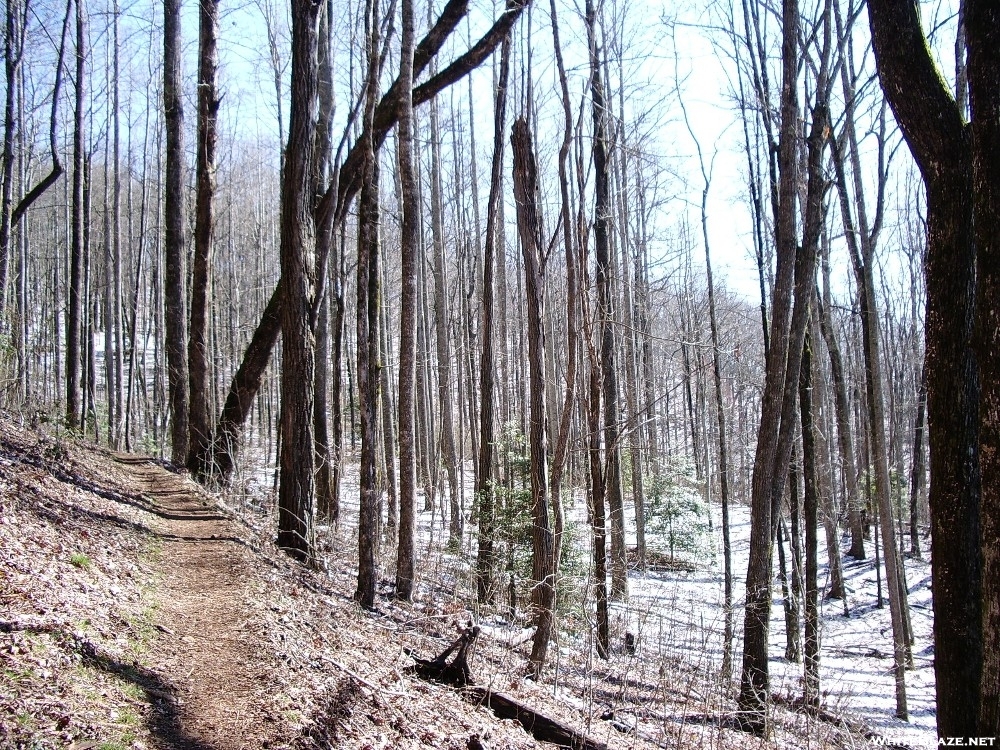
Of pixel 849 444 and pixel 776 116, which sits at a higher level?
pixel 776 116

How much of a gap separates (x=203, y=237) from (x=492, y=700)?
9.37m

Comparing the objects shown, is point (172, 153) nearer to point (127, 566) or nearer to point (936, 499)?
point (127, 566)

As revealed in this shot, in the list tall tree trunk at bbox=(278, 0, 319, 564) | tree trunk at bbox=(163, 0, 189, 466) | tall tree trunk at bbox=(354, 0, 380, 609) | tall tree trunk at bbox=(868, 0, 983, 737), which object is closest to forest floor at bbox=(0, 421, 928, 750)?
tall tree trunk at bbox=(354, 0, 380, 609)

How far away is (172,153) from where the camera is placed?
1134 cm

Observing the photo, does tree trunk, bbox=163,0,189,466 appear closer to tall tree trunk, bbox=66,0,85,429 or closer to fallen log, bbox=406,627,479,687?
tall tree trunk, bbox=66,0,85,429

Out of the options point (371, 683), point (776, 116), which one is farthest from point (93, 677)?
point (776, 116)

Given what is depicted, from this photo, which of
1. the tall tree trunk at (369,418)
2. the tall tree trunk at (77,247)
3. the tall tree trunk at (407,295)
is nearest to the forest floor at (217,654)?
the tall tree trunk at (369,418)

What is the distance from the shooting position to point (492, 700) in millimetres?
4895

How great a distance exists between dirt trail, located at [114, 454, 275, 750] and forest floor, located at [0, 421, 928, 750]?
0.6 inches

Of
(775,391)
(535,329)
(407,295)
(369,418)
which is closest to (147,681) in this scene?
(369,418)

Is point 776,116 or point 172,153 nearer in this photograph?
point 776,116

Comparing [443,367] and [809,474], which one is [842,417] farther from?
[443,367]

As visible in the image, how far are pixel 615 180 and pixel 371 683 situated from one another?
16825 millimetres

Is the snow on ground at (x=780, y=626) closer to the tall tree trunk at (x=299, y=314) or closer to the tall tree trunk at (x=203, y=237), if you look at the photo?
the tall tree trunk at (x=299, y=314)
